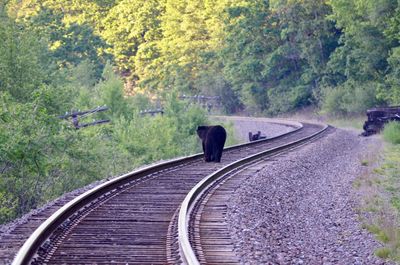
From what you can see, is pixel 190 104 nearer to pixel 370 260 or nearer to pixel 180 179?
pixel 180 179

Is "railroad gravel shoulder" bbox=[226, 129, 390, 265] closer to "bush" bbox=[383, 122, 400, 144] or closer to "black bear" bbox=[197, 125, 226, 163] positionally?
"black bear" bbox=[197, 125, 226, 163]

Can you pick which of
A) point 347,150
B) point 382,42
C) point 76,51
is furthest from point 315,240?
point 76,51

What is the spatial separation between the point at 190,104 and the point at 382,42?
1422 centimetres

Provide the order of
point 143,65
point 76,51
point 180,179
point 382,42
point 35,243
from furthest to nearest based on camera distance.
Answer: point 143,65 → point 76,51 → point 382,42 → point 180,179 → point 35,243

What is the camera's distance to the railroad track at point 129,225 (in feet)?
33.8

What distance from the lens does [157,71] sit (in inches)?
3565

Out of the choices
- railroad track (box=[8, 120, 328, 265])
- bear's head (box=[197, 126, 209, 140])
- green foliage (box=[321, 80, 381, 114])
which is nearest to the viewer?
railroad track (box=[8, 120, 328, 265])

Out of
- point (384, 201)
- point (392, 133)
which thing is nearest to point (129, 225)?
point (384, 201)

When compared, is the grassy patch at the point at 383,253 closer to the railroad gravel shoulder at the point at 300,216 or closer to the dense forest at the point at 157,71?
the railroad gravel shoulder at the point at 300,216

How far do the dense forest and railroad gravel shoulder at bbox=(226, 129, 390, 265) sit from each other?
447 centimetres

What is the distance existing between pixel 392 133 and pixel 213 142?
47.2ft

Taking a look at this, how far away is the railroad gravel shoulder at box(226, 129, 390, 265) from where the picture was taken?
11.9m

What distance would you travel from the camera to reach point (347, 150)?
104ft

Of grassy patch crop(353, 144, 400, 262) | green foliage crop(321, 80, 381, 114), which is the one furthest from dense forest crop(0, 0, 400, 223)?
grassy patch crop(353, 144, 400, 262)
